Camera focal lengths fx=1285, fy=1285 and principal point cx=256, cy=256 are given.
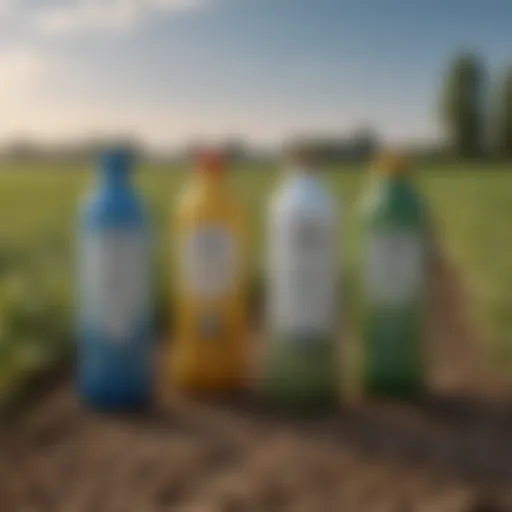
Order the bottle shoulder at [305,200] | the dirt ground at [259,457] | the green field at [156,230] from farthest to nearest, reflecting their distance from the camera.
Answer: the green field at [156,230] → the bottle shoulder at [305,200] → the dirt ground at [259,457]

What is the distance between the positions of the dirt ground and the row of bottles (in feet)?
0.12

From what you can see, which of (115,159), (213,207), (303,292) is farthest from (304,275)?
(115,159)

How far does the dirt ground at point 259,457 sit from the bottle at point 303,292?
38 mm

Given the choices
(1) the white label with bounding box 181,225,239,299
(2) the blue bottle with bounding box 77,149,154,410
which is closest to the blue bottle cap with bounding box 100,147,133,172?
(2) the blue bottle with bounding box 77,149,154,410

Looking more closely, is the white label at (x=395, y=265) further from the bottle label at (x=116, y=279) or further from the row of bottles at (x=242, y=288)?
the bottle label at (x=116, y=279)

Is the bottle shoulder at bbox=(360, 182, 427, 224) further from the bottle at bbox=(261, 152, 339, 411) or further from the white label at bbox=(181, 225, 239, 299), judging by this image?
the white label at bbox=(181, 225, 239, 299)

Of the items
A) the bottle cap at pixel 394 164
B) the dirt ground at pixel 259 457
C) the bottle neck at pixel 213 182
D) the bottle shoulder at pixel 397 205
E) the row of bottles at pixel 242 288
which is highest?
the bottle cap at pixel 394 164

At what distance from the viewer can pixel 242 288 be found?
1384 mm

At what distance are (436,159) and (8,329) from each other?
55 centimetres

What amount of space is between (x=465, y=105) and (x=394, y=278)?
0.31 m

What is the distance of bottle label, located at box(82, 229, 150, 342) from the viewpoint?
52.1 inches

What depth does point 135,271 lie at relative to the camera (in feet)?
4.38

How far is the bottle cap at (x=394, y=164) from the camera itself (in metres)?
1.34

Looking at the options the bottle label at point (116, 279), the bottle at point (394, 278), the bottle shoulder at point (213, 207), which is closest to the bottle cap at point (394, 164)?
the bottle at point (394, 278)
